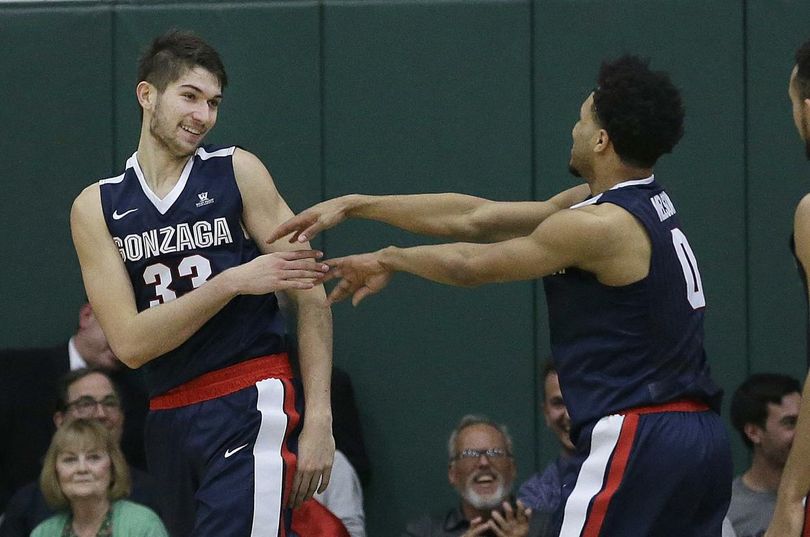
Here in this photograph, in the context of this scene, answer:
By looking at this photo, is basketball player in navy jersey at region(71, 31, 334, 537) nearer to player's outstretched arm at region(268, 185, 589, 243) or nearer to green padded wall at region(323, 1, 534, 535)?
player's outstretched arm at region(268, 185, 589, 243)

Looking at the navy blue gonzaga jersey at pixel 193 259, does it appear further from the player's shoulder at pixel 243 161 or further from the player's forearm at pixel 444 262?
the player's forearm at pixel 444 262

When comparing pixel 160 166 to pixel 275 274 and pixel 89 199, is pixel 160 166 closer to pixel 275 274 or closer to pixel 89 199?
pixel 89 199

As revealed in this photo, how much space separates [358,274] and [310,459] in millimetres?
675

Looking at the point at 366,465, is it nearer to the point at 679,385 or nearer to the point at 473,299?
the point at 473,299

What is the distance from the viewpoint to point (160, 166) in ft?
19.5

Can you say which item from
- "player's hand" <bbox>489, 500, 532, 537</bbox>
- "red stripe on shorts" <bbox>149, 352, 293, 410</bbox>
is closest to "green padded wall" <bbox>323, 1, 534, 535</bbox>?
"player's hand" <bbox>489, 500, 532, 537</bbox>

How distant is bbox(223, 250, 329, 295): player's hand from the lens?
17.9 ft

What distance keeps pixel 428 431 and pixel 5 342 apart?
7.88 ft

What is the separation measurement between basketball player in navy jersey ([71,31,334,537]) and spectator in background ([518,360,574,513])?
197cm

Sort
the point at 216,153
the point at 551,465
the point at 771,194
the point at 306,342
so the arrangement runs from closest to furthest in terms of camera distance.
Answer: the point at 306,342, the point at 216,153, the point at 551,465, the point at 771,194

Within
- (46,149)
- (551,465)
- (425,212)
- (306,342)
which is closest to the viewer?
(306,342)

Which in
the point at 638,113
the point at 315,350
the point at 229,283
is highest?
the point at 638,113

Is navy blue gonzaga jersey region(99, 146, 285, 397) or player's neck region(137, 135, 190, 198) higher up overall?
player's neck region(137, 135, 190, 198)

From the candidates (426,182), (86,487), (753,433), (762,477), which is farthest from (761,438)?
(86,487)
